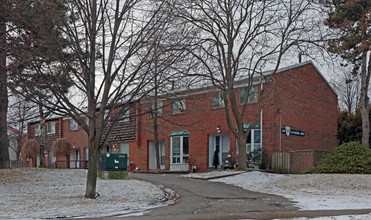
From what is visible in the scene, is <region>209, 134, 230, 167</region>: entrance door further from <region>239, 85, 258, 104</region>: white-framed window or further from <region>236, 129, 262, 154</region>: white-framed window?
<region>239, 85, 258, 104</region>: white-framed window

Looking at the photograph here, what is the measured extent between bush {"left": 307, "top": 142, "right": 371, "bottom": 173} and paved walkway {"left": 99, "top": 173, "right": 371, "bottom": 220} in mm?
5636

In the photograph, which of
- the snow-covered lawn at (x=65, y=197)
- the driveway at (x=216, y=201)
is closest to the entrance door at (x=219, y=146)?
the snow-covered lawn at (x=65, y=197)

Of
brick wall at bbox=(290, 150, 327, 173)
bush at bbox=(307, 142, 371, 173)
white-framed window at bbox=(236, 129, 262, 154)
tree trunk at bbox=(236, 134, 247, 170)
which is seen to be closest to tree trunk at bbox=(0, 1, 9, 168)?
tree trunk at bbox=(236, 134, 247, 170)

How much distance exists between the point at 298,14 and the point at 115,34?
11334 mm

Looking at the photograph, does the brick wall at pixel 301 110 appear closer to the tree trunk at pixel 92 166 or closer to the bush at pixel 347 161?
the bush at pixel 347 161

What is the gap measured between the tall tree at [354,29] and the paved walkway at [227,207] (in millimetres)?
10137

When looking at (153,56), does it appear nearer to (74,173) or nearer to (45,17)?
(45,17)

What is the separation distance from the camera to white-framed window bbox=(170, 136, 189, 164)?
102ft

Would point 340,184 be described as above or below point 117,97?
below

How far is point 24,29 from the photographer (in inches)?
577

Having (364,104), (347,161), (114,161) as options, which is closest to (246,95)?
(364,104)

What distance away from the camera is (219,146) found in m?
29.5

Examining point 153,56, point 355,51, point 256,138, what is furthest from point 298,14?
point 153,56

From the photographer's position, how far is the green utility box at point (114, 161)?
20.3m
